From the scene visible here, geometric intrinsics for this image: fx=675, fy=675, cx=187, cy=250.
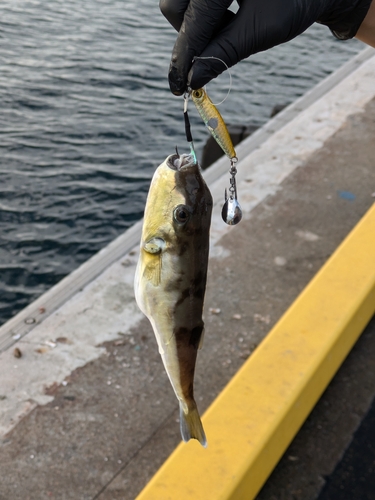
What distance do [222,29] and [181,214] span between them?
88 centimetres

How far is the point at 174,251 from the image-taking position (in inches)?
102

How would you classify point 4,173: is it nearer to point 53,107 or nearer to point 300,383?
point 53,107

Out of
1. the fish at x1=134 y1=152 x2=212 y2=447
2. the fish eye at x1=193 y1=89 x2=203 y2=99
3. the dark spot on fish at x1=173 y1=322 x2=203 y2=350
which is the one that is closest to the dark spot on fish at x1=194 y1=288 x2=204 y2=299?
the fish at x1=134 y1=152 x2=212 y2=447

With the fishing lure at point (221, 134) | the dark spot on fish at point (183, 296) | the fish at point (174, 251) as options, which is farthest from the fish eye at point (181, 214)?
the dark spot on fish at point (183, 296)

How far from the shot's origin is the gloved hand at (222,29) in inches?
105

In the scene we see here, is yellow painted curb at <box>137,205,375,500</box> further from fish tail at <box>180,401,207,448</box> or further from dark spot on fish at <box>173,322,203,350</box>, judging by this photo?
dark spot on fish at <box>173,322,203,350</box>

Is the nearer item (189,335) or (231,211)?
(231,211)

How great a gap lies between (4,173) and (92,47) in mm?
4999

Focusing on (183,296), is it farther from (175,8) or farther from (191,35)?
(175,8)

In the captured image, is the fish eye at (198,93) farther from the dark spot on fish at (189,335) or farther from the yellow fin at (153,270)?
the dark spot on fish at (189,335)

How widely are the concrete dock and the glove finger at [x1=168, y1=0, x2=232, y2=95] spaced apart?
2.21 m

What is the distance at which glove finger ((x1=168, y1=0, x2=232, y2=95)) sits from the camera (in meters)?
2.67

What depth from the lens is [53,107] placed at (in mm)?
11797

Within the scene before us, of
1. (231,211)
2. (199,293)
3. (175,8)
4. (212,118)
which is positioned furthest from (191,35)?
(199,293)
